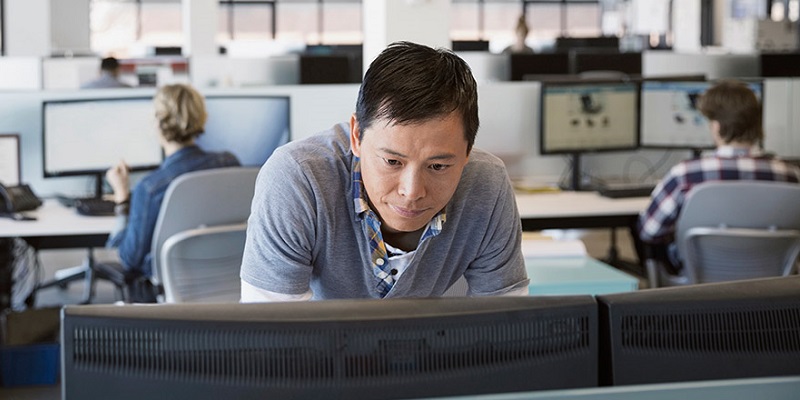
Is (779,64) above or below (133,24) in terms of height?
below

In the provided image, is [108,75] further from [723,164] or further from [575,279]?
[575,279]

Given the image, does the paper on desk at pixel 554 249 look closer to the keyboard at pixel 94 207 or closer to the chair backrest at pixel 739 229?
the chair backrest at pixel 739 229

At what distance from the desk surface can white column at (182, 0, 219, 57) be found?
5287 millimetres

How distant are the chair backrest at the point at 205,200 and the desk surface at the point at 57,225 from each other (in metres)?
0.55

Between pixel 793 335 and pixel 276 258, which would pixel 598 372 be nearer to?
pixel 793 335

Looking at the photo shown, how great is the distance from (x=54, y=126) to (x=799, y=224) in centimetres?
251

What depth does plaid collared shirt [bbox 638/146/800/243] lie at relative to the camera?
3.44 metres

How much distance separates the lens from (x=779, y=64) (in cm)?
578

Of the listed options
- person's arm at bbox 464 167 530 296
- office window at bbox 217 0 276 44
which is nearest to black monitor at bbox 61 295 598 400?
person's arm at bbox 464 167 530 296

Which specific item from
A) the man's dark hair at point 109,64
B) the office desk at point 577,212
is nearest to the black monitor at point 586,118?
the office desk at point 577,212

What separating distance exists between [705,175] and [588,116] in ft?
3.33

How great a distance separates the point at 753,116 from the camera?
11.6 ft

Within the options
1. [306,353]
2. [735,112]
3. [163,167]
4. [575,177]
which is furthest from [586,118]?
[306,353]

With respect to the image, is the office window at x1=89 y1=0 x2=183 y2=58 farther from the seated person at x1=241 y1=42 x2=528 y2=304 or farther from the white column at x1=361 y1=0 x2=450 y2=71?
the seated person at x1=241 y1=42 x2=528 y2=304
